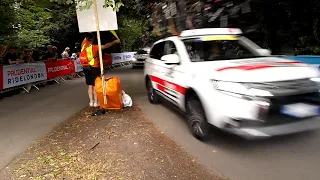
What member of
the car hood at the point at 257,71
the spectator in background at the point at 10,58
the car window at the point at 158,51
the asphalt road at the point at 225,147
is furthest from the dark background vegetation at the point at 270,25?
the car hood at the point at 257,71

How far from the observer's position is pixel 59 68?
555 inches

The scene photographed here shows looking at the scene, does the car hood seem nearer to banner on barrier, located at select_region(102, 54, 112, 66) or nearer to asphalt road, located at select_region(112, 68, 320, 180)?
asphalt road, located at select_region(112, 68, 320, 180)

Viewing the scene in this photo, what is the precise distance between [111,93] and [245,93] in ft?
12.2

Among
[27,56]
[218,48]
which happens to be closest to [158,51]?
[218,48]

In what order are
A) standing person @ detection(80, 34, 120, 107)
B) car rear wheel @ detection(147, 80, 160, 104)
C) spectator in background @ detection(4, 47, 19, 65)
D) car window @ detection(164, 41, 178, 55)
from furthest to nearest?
spectator in background @ detection(4, 47, 19, 65) < car rear wheel @ detection(147, 80, 160, 104) < standing person @ detection(80, 34, 120, 107) < car window @ detection(164, 41, 178, 55)

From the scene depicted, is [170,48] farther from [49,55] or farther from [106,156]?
[49,55]

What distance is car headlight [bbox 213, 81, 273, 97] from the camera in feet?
12.2

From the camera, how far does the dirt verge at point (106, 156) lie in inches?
146

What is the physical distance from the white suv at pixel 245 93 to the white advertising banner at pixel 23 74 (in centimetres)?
733

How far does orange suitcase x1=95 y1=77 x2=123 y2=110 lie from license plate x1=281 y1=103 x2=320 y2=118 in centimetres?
405

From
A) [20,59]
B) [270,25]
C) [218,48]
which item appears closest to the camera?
[218,48]

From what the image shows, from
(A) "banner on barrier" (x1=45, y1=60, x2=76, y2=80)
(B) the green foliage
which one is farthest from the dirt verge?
(B) the green foliage

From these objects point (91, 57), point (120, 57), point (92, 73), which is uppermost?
point (91, 57)

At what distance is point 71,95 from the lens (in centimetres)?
996
